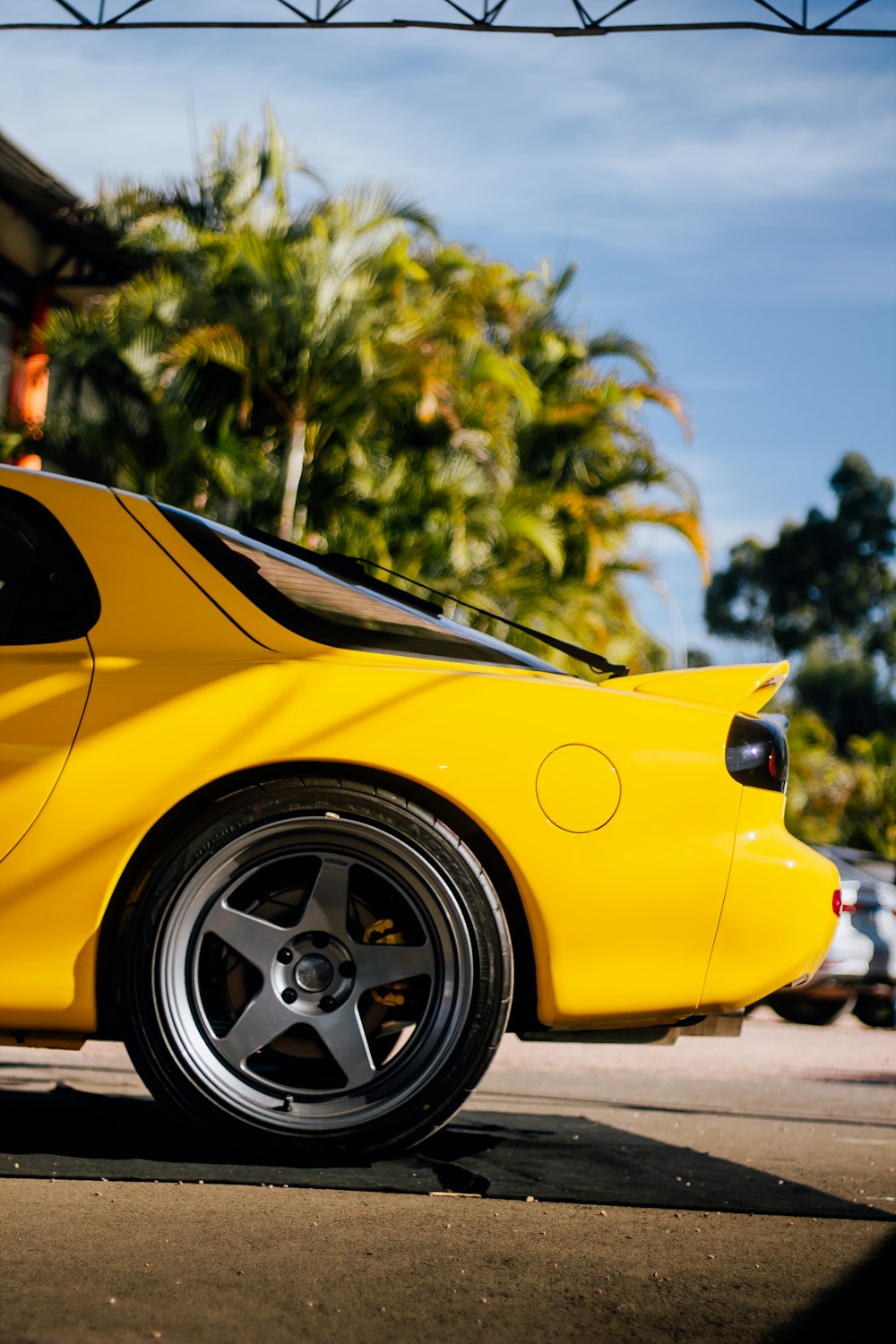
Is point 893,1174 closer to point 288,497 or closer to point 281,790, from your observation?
point 281,790

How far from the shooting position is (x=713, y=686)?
3.34 metres

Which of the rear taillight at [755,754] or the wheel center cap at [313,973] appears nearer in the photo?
the wheel center cap at [313,973]

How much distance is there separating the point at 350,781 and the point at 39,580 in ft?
2.82

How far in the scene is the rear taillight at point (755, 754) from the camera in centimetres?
321

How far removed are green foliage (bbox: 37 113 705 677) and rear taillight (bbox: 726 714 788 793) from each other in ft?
35.1

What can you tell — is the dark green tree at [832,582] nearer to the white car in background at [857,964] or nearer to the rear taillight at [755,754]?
the white car in background at [857,964]

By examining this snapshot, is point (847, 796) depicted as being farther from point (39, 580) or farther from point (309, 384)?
point (39, 580)

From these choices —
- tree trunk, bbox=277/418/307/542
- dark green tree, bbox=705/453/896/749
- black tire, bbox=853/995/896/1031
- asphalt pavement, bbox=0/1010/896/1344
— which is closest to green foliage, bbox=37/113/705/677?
tree trunk, bbox=277/418/307/542

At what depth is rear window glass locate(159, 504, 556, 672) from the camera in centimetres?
332

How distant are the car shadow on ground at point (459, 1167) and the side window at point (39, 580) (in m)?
1.16

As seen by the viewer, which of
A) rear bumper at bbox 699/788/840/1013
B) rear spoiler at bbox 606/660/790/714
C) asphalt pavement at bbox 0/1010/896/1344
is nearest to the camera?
asphalt pavement at bbox 0/1010/896/1344

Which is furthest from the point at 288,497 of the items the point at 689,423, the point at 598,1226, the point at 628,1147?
the point at 598,1226

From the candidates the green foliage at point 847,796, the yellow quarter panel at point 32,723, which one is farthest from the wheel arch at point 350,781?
the green foliage at point 847,796

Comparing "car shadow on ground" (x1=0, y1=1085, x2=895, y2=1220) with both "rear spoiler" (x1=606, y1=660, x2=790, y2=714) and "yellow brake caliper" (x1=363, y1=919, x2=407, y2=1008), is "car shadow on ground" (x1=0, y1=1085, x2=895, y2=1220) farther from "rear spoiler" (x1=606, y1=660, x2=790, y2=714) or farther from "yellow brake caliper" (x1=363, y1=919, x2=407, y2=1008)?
"rear spoiler" (x1=606, y1=660, x2=790, y2=714)
